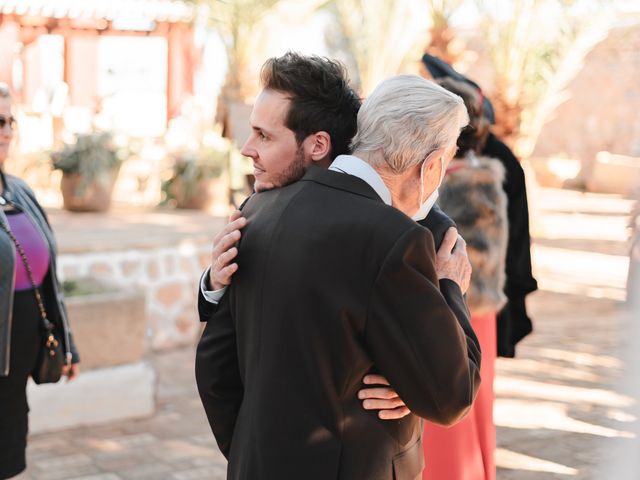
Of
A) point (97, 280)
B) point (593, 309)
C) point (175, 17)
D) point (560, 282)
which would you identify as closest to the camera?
point (97, 280)

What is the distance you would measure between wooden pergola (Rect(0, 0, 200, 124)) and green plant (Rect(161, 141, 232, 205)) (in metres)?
9.70

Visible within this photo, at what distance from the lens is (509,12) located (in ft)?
44.5

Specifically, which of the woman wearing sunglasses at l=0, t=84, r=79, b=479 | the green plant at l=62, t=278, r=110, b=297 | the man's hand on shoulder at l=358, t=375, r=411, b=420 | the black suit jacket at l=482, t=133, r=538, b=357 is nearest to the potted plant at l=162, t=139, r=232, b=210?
the green plant at l=62, t=278, r=110, b=297

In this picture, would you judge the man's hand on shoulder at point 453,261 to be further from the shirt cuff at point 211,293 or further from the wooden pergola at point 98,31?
the wooden pergola at point 98,31

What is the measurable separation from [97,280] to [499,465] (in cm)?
271

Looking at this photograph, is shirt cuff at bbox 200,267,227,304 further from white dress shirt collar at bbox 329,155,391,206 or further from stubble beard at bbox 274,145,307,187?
white dress shirt collar at bbox 329,155,391,206

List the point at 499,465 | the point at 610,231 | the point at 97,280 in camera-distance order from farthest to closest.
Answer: the point at 610,231 < the point at 97,280 < the point at 499,465

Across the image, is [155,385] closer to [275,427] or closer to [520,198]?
[520,198]

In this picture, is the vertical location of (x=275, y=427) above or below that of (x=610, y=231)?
above

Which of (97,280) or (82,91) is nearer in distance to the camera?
(97,280)

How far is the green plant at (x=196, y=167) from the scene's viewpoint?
30.7 feet

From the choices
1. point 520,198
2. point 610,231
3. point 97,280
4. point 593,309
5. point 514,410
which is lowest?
point 610,231

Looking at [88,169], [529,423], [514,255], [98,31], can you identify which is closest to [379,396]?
[514,255]

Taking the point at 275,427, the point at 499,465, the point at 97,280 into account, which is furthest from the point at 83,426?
the point at 275,427
